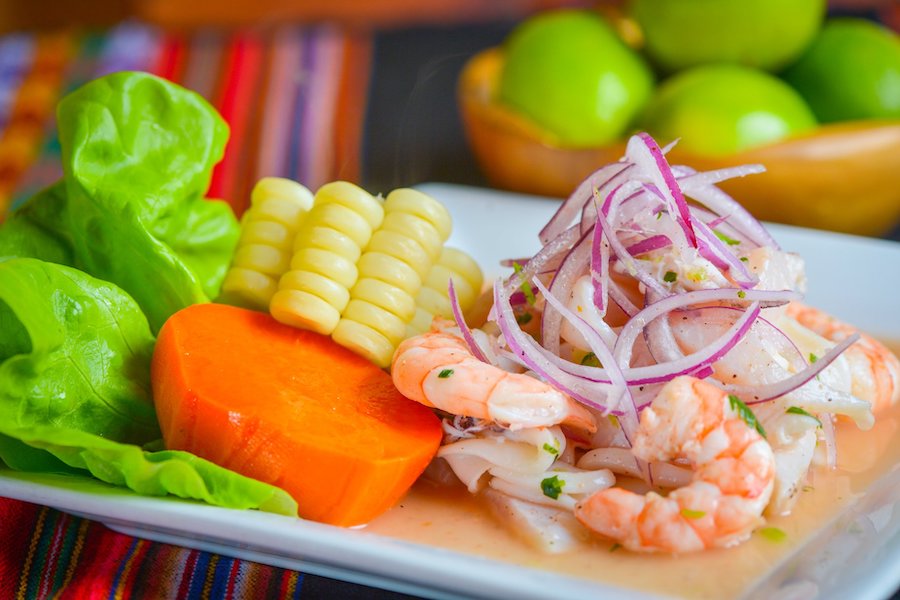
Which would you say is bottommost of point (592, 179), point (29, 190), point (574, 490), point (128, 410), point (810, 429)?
point (29, 190)

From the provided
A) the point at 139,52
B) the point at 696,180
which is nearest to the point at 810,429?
the point at 696,180

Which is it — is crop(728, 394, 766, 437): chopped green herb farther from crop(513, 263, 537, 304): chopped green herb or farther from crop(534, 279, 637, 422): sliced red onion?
crop(513, 263, 537, 304): chopped green herb

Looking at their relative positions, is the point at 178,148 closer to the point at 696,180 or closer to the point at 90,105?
the point at 90,105

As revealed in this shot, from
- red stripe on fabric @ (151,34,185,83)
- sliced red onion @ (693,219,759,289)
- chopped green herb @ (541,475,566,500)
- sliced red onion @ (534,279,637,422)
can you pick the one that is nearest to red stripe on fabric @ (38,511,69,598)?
chopped green herb @ (541,475,566,500)

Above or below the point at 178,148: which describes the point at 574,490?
below

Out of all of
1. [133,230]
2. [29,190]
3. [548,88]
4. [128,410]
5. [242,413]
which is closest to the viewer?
[242,413]

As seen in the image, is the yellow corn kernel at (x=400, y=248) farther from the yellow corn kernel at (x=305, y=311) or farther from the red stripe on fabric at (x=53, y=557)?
the red stripe on fabric at (x=53, y=557)
